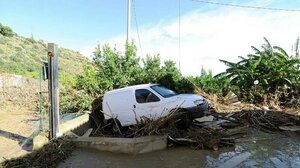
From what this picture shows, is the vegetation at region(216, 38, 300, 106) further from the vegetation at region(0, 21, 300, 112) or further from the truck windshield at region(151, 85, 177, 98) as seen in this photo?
the truck windshield at region(151, 85, 177, 98)

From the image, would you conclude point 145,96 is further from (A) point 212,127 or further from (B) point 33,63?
(B) point 33,63

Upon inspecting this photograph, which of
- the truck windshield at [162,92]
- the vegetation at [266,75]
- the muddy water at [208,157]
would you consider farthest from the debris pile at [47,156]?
the vegetation at [266,75]

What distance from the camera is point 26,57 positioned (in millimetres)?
39125

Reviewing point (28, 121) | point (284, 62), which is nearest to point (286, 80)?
point (284, 62)

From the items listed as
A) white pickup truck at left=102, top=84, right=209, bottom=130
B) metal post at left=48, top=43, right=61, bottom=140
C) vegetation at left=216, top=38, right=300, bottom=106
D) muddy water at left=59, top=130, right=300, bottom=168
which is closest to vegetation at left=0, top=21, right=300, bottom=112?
vegetation at left=216, top=38, right=300, bottom=106

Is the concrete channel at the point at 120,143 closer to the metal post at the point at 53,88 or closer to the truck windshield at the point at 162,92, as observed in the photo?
the metal post at the point at 53,88

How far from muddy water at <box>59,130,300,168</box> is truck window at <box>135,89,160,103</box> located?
9.05ft

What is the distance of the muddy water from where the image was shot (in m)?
9.19

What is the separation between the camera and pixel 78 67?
44.3 metres

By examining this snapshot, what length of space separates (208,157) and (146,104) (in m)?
4.28

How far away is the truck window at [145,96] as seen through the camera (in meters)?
13.6

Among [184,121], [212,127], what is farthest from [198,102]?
[212,127]

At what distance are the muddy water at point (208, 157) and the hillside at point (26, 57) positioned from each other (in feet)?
62.4

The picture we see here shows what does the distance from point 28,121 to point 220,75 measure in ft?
39.4
